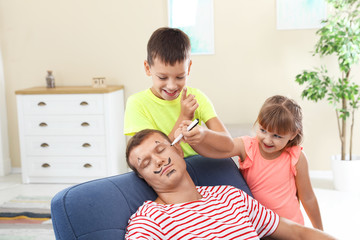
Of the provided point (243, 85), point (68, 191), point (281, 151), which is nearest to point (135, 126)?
point (68, 191)

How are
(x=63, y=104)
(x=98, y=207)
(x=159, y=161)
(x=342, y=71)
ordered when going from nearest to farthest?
(x=98, y=207) < (x=159, y=161) < (x=342, y=71) < (x=63, y=104)

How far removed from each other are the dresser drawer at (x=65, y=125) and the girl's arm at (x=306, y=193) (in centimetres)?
231

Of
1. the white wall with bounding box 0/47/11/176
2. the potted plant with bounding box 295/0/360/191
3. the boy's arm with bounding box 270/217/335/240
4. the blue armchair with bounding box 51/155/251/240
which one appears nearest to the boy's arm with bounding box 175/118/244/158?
the blue armchair with bounding box 51/155/251/240

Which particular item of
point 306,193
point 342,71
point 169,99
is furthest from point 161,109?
point 342,71

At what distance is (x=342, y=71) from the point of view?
3.37 metres

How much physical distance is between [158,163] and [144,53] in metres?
2.70

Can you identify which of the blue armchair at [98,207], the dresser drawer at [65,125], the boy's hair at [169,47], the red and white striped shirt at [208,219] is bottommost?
the dresser drawer at [65,125]

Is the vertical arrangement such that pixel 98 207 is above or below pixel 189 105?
below

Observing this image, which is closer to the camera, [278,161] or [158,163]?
[158,163]

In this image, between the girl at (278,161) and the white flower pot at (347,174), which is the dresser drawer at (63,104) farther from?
the girl at (278,161)

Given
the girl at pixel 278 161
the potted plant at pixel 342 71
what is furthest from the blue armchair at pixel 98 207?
the potted plant at pixel 342 71

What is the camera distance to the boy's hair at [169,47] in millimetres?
1616

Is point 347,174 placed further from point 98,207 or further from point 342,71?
point 98,207

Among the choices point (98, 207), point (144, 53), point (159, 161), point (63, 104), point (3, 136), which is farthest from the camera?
point (3, 136)
